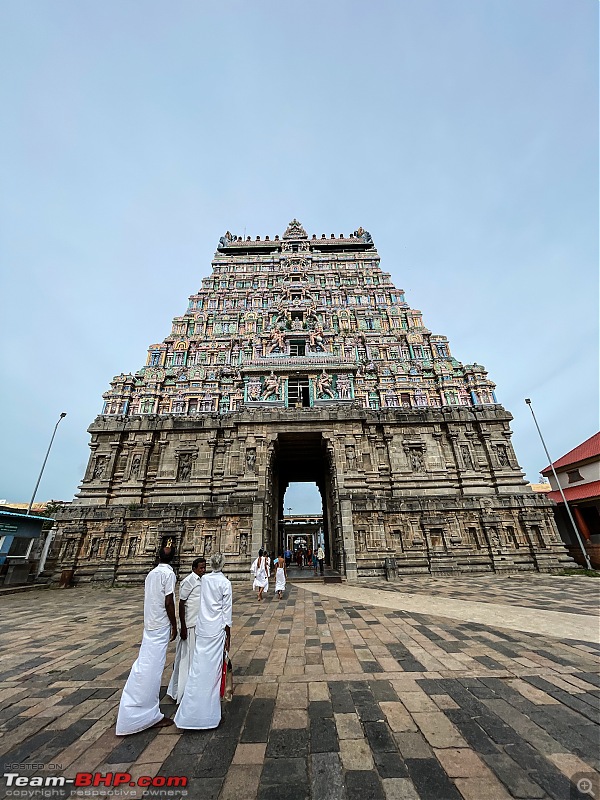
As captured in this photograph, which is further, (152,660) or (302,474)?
(302,474)

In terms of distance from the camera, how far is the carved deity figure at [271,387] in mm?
21922

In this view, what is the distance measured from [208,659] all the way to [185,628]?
744 millimetres

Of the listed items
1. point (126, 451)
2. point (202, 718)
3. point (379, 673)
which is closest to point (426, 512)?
point (379, 673)

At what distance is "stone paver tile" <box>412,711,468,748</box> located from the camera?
3410 mm

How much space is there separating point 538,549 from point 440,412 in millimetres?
9158

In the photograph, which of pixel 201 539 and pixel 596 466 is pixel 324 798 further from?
pixel 596 466

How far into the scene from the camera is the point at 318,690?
4.67 m

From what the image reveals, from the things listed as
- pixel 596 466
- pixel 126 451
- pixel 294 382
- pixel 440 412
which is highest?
pixel 294 382

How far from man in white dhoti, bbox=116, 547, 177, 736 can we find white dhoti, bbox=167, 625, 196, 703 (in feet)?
0.86

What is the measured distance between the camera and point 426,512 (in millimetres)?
18688

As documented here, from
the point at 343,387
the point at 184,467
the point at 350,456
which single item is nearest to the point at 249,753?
the point at 350,456

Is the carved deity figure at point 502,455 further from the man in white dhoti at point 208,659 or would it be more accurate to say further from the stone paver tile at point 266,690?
the man in white dhoti at point 208,659

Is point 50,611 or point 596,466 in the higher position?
point 596,466

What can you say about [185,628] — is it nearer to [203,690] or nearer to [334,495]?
[203,690]
